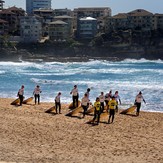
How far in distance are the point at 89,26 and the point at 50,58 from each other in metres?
18.9

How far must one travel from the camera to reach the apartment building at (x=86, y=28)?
118 m

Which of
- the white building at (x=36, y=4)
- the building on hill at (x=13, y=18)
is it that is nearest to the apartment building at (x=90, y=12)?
the building on hill at (x=13, y=18)

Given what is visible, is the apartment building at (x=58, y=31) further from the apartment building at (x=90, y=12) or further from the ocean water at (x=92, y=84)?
the ocean water at (x=92, y=84)

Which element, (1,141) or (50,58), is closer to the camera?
(1,141)

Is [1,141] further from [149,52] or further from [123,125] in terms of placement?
[149,52]

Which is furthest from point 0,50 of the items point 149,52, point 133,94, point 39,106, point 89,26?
point 39,106

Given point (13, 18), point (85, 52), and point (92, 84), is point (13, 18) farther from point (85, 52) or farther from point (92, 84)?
point (92, 84)

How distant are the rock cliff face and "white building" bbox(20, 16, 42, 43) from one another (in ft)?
12.1

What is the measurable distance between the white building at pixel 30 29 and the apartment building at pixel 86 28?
35.3 ft

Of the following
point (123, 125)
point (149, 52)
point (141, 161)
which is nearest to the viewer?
point (141, 161)

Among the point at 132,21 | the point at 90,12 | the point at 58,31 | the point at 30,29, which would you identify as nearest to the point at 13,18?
the point at 30,29

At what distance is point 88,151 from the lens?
13820 mm

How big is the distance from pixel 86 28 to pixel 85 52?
7.94m

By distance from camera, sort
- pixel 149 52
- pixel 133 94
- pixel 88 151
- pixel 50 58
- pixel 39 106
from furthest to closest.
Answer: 1. pixel 149 52
2. pixel 50 58
3. pixel 133 94
4. pixel 39 106
5. pixel 88 151
